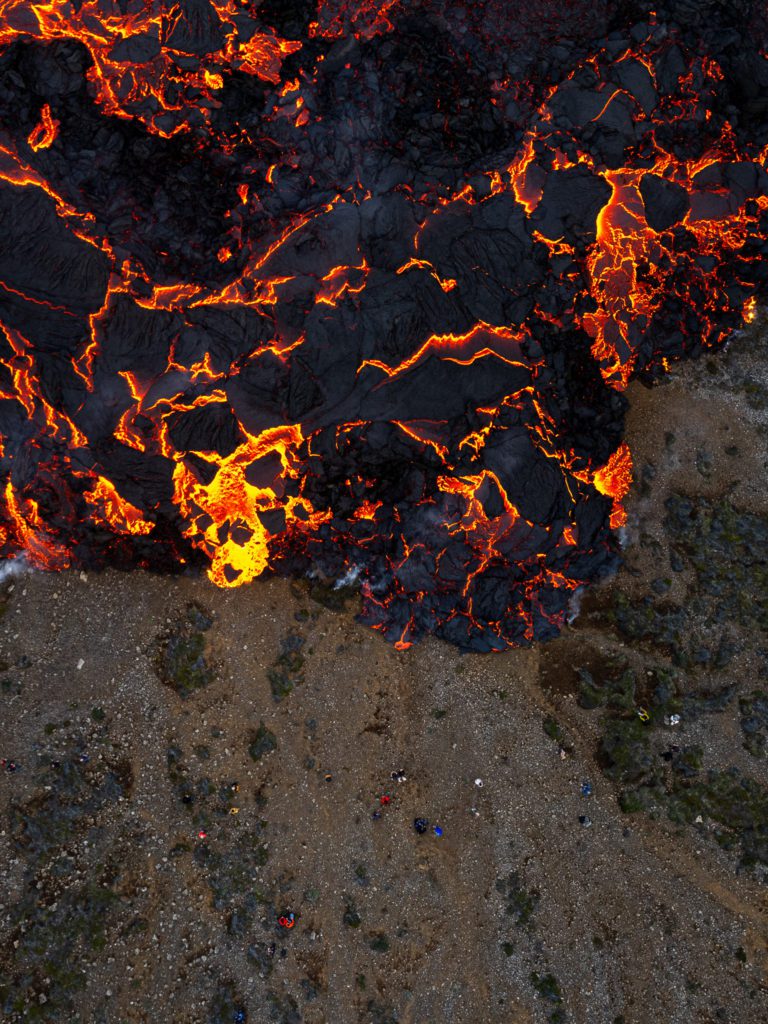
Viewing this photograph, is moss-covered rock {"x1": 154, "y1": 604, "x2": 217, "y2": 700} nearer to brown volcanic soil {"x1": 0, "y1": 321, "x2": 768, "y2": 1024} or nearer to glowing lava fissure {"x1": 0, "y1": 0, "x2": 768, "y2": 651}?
brown volcanic soil {"x1": 0, "y1": 321, "x2": 768, "y2": 1024}

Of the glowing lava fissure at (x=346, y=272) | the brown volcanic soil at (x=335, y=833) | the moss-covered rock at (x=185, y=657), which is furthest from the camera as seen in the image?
the moss-covered rock at (x=185, y=657)

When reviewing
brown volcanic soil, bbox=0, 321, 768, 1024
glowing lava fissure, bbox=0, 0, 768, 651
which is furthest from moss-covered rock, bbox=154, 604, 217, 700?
glowing lava fissure, bbox=0, 0, 768, 651

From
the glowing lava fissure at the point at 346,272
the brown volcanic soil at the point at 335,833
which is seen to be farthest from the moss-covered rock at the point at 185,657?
the glowing lava fissure at the point at 346,272

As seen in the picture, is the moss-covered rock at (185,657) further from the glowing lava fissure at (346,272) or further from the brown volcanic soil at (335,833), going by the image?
the glowing lava fissure at (346,272)

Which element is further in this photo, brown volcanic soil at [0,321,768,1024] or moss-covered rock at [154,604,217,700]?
moss-covered rock at [154,604,217,700]

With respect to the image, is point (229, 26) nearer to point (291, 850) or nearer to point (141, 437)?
point (141, 437)

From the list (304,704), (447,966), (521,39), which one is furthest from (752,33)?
(447,966)
